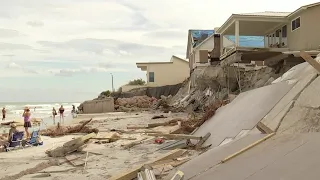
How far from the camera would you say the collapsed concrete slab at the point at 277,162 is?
15.9 ft

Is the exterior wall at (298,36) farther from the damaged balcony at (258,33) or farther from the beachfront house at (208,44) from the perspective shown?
the beachfront house at (208,44)

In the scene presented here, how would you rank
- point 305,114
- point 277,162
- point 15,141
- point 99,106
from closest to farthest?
point 277,162 < point 305,114 < point 15,141 < point 99,106

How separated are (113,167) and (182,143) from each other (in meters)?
2.53

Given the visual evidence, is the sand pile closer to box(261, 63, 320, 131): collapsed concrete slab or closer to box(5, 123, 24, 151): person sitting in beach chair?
box(5, 123, 24, 151): person sitting in beach chair

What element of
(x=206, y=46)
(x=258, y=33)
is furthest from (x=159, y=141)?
(x=206, y=46)

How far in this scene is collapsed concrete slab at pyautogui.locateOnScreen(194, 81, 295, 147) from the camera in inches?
358

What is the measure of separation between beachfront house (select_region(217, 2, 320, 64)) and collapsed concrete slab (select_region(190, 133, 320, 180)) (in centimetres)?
1403

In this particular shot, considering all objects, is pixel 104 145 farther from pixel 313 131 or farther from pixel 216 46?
pixel 216 46

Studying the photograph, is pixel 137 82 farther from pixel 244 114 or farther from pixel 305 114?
pixel 305 114

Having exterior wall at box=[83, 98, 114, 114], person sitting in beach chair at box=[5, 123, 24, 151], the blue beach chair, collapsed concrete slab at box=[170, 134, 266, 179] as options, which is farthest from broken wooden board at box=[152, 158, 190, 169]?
exterior wall at box=[83, 98, 114, 114]

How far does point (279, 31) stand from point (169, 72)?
29909 mm

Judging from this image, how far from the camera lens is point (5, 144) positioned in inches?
537

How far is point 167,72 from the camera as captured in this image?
52906 millimetres

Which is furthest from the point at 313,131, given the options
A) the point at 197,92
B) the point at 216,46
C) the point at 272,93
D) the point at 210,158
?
the point at 197,92
